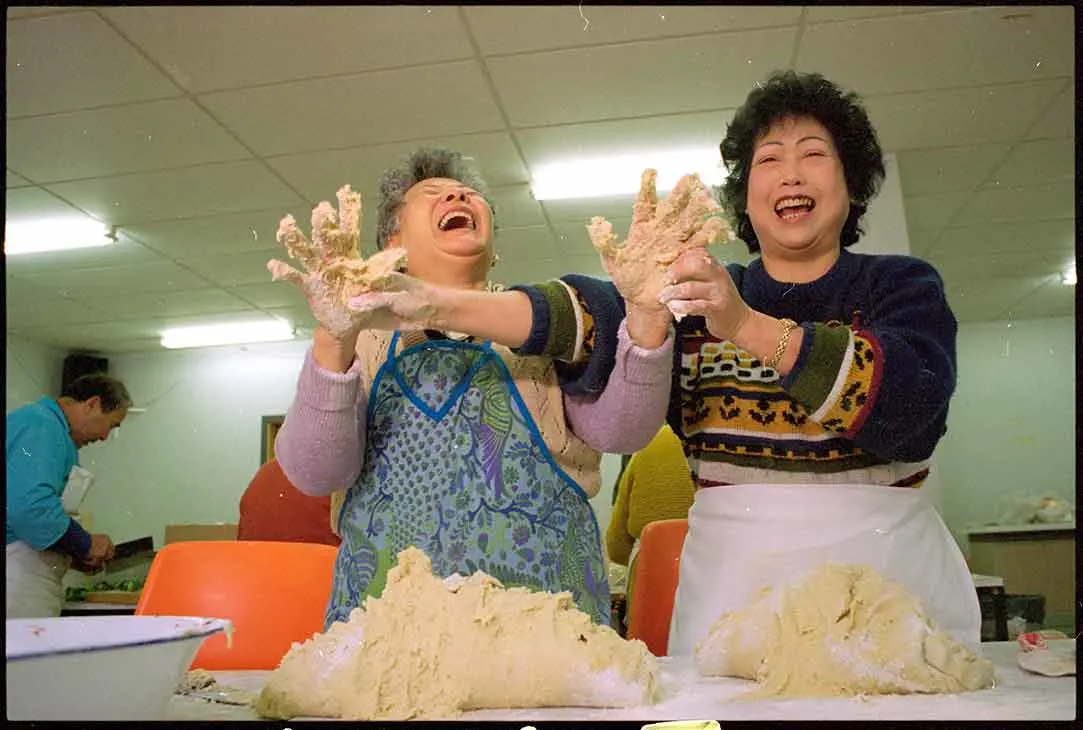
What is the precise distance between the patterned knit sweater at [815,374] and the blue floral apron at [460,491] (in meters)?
0.07

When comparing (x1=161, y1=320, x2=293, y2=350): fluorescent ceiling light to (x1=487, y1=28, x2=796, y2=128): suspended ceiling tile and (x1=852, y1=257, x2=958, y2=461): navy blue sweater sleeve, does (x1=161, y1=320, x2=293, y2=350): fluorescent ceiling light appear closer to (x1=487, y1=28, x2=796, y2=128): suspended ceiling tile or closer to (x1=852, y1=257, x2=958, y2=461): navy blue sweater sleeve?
(x1=487, y1=28, x2=796, y2=128): suspended ceiling tile

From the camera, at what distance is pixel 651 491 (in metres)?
0.82

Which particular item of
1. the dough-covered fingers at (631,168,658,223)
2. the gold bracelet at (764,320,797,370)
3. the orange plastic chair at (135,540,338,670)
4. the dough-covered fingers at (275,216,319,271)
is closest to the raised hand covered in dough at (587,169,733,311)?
the dough-covered fingers at (631,168,658,223)

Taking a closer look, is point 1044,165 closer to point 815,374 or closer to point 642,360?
point 815,374

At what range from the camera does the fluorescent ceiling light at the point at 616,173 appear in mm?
789

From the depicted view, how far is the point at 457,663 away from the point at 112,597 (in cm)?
36

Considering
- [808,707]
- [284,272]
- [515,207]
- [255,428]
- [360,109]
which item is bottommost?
[808,707]

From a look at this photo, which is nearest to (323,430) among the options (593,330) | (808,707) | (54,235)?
(593,330)

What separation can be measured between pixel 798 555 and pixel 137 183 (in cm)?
74

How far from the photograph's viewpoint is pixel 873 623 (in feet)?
2.11

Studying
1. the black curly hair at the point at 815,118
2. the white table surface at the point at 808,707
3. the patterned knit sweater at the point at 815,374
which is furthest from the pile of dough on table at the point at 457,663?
the black curly hair at the point at 815,118

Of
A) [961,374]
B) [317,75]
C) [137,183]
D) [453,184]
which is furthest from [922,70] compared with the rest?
[137,183]

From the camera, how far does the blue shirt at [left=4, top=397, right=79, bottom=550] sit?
0.74 metres

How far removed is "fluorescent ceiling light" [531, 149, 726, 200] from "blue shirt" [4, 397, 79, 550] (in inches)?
20.6
